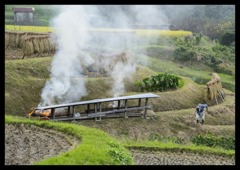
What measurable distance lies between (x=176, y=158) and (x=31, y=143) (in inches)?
193

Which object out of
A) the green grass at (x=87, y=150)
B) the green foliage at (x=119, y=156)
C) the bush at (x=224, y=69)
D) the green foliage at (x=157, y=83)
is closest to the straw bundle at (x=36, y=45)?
the green foliage at (x=157, y=83)

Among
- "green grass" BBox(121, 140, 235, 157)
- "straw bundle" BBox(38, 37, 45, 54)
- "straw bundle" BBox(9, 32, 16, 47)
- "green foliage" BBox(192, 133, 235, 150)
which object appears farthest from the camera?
"straw bundle" BBox(9, 32, 16, 47)

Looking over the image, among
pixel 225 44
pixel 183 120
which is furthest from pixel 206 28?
pixel 183 120

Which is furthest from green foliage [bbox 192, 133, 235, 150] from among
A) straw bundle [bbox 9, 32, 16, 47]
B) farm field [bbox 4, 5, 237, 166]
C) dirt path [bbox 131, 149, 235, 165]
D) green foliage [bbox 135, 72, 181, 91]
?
straw bundle [bbox 9, 32, 16, 47]

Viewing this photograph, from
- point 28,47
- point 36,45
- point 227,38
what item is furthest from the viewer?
point 227,38

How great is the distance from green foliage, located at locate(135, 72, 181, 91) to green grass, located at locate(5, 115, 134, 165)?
960 centimetres

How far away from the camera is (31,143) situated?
48.3ft

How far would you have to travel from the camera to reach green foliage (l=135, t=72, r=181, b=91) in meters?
26.5

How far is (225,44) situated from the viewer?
51.3 meters

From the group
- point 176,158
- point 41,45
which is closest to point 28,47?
point 41,45

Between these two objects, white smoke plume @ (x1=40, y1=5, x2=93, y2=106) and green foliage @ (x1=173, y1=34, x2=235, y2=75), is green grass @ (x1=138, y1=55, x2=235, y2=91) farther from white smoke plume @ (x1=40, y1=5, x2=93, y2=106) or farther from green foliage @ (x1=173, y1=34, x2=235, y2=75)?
white smoke plume @ (x1=40, y1=5, x2=93, y2=106)

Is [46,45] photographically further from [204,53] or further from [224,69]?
[224,69]

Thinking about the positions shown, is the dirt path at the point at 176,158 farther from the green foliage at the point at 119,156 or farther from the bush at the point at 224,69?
the bush at the point at 224,69

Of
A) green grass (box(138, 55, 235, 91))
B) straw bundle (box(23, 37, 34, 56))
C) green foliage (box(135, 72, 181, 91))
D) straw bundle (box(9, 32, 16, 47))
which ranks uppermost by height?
straw bundle (box(9, 32, 16, 47))
